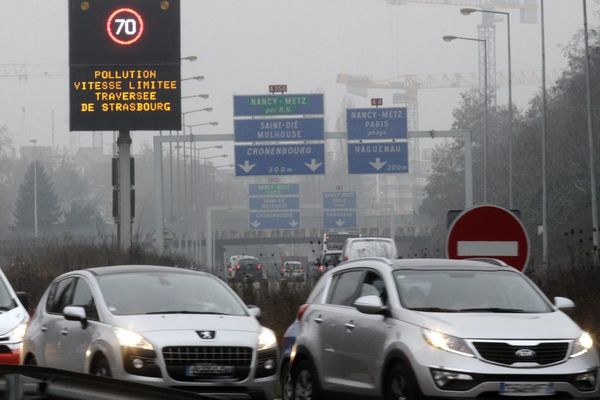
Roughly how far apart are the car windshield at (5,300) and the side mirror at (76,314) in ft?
12.3

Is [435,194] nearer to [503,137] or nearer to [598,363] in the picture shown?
[503,137]

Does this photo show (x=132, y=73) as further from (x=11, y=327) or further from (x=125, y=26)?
(x=11, y=327)

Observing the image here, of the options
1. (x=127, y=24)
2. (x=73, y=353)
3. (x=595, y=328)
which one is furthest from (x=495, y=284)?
(x=127, y=24)

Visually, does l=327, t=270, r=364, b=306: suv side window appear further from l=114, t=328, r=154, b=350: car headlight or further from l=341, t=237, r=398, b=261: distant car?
l=341, t=237, r=398, b=261: distant car

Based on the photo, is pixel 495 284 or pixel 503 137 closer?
pixel 495 284

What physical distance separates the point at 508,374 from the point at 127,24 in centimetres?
2266

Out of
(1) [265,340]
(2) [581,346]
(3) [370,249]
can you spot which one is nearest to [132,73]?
(3) [370,249]

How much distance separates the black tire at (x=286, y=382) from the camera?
13844 mm

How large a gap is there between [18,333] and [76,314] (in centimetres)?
325

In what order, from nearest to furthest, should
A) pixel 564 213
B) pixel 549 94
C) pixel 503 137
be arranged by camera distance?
1. pixel 564 213
2. pixel 549 94
3. pixel 503 137

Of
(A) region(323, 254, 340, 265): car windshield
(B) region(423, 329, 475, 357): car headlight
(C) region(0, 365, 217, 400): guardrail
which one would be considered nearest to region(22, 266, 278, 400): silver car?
(B) region(423, 329, 475, 357): car headlight

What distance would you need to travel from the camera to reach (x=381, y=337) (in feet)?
40.0

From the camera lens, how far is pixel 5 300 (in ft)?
58.1

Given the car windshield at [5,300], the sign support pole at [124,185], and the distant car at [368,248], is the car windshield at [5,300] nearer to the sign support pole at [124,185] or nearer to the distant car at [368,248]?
the sign support pole at [124,185]
